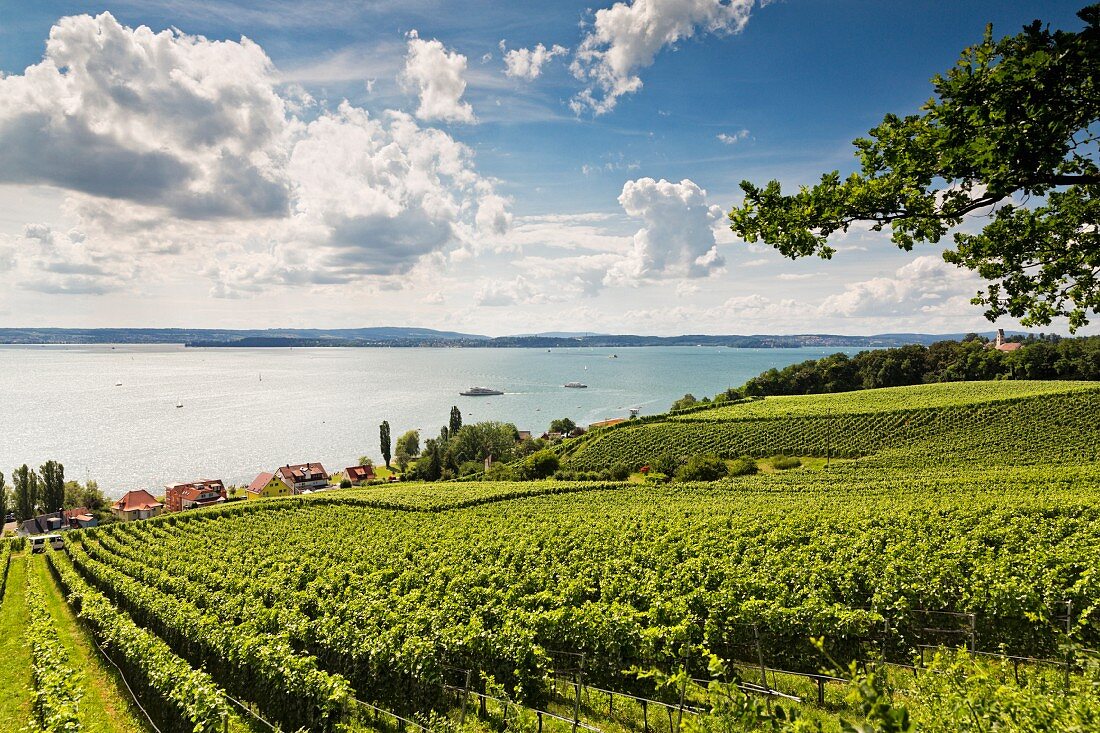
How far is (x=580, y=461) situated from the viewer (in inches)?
2766

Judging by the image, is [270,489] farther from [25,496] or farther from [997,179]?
[997,179]

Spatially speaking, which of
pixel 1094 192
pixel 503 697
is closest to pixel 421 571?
pixel 503 697

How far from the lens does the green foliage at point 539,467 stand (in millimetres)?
68938

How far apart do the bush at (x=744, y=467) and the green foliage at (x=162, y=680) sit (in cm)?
4977

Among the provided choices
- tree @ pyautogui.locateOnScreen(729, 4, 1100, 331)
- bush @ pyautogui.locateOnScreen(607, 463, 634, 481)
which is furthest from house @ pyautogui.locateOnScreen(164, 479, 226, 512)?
tree @ pyautogui.locateOnScreen(729, 4, 1100, 331)

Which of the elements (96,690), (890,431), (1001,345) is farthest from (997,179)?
(1001,345)

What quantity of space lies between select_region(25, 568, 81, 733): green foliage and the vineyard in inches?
2133

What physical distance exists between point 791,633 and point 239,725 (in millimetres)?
13174

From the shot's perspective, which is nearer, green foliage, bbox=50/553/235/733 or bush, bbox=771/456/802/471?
green foliage, bbox=50/553/235/733

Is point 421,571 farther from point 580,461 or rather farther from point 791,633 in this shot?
point 580,461

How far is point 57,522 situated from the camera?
71.4 metres

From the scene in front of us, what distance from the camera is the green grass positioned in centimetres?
6550

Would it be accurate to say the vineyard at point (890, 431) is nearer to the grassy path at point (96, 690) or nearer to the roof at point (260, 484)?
the roof at point (260, 484)

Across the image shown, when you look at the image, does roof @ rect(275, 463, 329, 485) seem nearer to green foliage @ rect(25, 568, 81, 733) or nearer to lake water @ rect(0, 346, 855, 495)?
lake water @ rect(0, 346, 855, 495)
